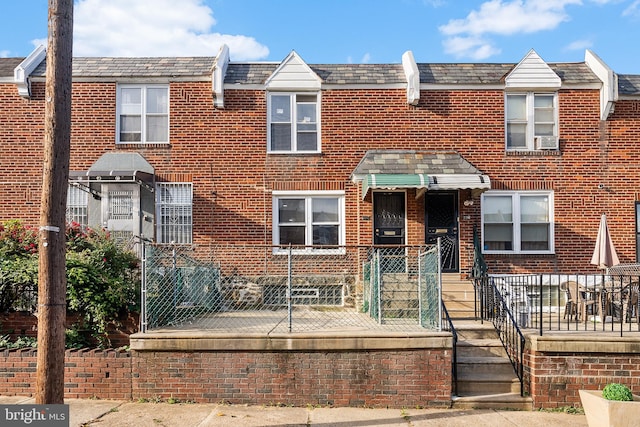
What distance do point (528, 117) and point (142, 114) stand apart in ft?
32.9

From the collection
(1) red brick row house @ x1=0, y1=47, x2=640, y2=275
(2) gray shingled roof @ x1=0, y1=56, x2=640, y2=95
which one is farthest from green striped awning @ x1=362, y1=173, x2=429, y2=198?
(2) gray shingled roof @ x1=0, y1=56, x2=640, y2=95

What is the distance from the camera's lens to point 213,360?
8.01 metres

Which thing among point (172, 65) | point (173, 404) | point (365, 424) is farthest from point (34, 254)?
point (172, 65)

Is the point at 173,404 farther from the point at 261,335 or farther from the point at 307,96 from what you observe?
the point at 307,96

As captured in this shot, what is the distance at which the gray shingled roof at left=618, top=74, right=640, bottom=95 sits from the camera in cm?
1426

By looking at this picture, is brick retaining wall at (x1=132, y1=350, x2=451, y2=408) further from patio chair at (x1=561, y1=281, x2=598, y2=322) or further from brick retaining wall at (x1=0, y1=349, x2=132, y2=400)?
patio chair at (x1=561, y1=281, x2=598, y2=322)

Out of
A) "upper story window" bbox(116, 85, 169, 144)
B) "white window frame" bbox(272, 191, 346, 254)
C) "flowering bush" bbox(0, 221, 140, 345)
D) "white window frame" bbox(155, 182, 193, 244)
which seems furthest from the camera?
"upper story window" bbox(116, 85, 169, 144)

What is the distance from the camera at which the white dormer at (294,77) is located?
14.5 m

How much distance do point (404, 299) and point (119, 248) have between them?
17.3 ft

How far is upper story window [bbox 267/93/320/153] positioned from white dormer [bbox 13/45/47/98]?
236 inches

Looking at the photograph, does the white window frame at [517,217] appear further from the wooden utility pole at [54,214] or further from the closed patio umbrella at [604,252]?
the wooden utility pole at [54,214]

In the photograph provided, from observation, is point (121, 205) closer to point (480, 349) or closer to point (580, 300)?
point (480, 349)

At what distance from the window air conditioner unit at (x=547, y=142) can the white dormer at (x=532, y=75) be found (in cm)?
133

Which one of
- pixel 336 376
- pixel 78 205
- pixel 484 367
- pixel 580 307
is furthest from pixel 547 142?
pixel 78 205
